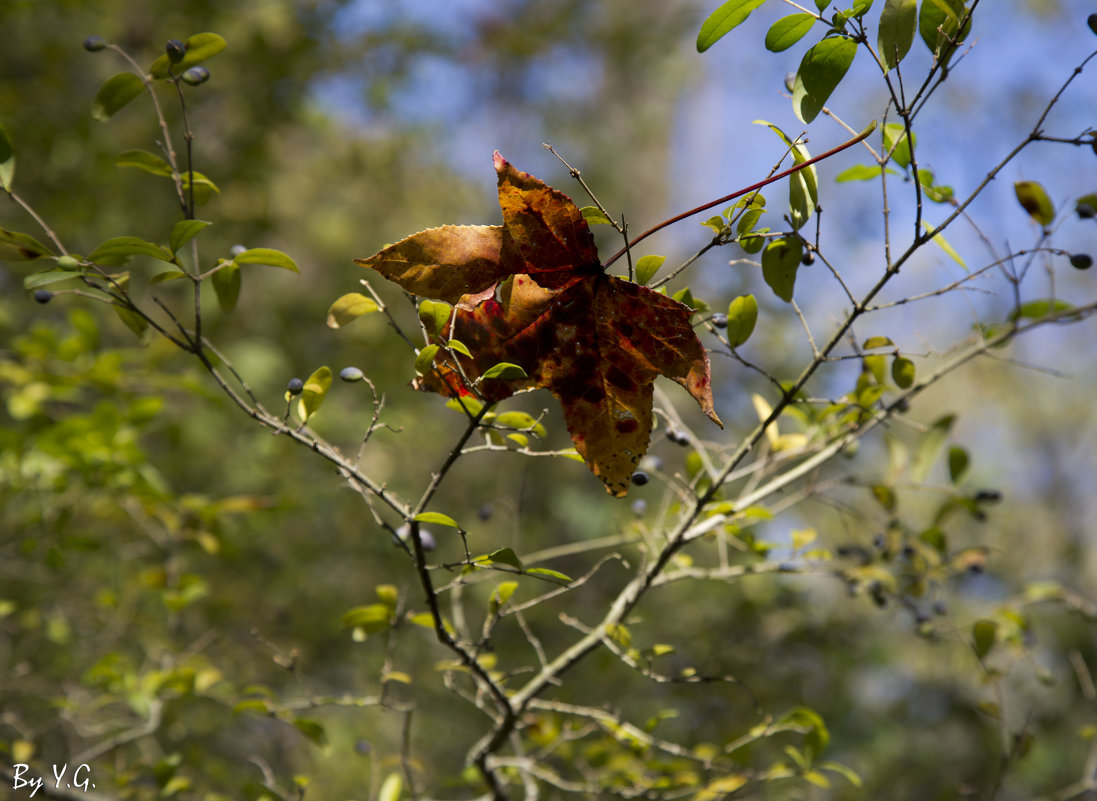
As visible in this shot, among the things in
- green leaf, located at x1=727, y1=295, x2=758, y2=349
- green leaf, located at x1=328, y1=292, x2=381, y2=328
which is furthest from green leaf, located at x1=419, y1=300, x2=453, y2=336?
green leaf, located at x1=727, y1=295, x2=758, y2=349

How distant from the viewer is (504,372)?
60 cm

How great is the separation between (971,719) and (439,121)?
3.66 metres

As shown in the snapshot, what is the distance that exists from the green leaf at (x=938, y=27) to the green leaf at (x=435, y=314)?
1.52ft

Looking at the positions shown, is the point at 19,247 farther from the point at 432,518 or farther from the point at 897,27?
the point at 897,27

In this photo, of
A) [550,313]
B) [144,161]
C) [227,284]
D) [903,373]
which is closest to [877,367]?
[903,373]

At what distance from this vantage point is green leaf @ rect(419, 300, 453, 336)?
620 mm

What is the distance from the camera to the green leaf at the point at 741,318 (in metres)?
0.83

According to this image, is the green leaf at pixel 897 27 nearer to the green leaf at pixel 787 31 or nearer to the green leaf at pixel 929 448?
the green leaf at pixel 787 31

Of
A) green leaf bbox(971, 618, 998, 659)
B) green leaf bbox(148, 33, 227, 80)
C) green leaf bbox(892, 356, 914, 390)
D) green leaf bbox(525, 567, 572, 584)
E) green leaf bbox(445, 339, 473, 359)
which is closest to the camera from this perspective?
green leaf bbox(445, 339, 473, 359)

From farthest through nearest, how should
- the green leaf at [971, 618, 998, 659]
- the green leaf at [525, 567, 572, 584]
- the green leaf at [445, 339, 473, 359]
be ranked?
the green leaf at [971, 618, 998, 659] < the green leaf at [525, 567, 572, 584] < the green leaf at [445, 339, 473, 359]

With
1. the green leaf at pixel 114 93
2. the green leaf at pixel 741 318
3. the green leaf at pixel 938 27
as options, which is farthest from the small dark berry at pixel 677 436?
the green leaf at pixel 114 93

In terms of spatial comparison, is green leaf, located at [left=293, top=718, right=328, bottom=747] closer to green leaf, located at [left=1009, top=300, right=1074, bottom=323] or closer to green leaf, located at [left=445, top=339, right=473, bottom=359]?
green leaf, located at [left=445, top=339, right=473, bottom=359]

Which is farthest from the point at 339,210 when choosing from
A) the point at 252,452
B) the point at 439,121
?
the point at 252,452

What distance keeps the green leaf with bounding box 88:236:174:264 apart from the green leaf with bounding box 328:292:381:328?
0.15 meters
